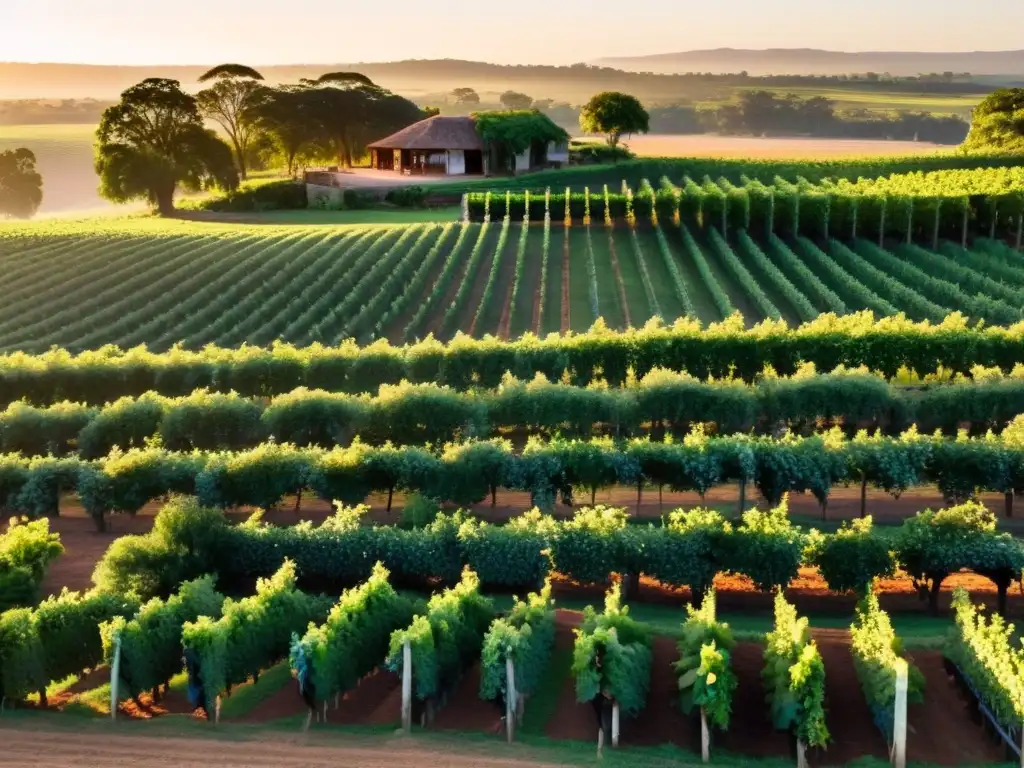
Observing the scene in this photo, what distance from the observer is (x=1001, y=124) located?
10119 cm

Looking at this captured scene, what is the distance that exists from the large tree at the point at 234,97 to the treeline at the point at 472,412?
7378 cm

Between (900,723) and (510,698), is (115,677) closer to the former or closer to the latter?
(510,698)

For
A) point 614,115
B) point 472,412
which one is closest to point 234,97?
point 614,115

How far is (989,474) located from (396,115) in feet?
292

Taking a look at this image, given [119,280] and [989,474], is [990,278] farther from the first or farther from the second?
[119,280]

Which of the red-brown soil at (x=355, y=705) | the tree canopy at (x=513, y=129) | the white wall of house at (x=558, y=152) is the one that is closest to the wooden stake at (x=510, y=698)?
the red-brown soil at (x=355, y=705)

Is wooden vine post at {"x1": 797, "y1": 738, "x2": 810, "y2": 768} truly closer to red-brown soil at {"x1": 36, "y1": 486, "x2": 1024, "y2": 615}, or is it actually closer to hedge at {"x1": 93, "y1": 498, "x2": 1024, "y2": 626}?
hedge at {"x1": 93, "y1": 498, "x2": 1024, "y2": 626}

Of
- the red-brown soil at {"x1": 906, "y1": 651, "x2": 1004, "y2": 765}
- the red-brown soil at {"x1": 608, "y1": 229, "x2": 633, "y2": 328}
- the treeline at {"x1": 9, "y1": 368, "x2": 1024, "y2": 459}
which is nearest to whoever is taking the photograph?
the red-brown soil at {"x1": 906, "y1": 651, "x2": 1004, "y2": 765}

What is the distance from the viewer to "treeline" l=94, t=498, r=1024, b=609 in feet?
77.0

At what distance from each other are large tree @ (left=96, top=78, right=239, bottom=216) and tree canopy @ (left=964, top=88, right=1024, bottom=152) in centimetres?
7264

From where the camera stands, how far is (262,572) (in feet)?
82.7

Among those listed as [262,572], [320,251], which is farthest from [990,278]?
[262,572]

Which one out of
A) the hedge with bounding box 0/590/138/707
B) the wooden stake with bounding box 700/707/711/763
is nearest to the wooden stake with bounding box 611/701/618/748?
the wooden stake with bounding box 700/707/711/763

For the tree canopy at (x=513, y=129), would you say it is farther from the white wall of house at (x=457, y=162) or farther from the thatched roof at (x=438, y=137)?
the white wall of house at (x=457, y=162)
